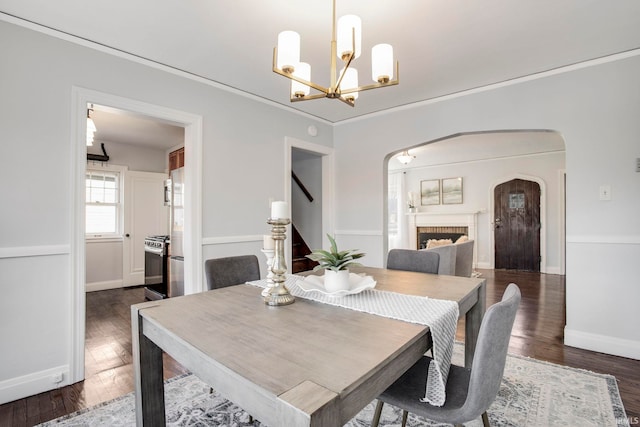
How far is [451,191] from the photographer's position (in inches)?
298

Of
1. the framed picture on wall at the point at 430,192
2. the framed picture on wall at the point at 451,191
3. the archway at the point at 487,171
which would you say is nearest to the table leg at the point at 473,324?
the archway at the point at 487,171

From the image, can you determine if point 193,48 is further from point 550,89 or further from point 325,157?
point 550,89

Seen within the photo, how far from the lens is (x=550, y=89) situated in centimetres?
292

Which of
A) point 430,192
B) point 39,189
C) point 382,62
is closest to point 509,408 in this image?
point 382,62

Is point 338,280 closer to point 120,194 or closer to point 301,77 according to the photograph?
point 301,77

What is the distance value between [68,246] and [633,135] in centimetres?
450

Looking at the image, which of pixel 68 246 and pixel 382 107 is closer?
pixel 68 246

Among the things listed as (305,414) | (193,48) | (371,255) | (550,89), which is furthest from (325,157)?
(305,414)

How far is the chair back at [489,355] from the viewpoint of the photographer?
3.28ft

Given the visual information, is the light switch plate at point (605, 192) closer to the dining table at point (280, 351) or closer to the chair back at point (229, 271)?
the dining table at point (280, 351)

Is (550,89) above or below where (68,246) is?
above

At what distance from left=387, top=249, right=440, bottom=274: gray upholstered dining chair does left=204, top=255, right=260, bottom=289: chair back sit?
1.05 meters

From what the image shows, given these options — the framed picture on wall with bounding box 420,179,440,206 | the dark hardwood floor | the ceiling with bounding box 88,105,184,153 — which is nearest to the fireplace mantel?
the framed picture on wall with bounding box 420,179,440,206

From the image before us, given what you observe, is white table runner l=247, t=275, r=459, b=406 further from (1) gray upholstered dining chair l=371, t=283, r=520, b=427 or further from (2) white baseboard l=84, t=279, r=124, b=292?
(2) white baseboard l=84, t=279, r=124, b=292
